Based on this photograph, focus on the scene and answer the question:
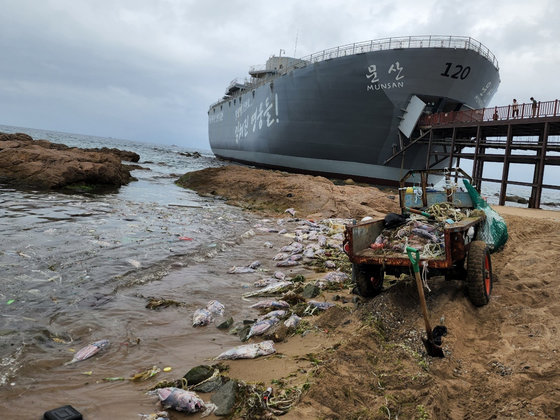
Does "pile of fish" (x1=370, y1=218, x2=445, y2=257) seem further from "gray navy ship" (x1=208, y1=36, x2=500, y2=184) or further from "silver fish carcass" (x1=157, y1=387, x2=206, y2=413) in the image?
"gray navy ship" (x1=208, y1=36, x2=500, y2=184)

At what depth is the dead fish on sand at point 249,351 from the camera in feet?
10.5

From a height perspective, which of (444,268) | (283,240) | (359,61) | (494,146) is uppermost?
(359,61)

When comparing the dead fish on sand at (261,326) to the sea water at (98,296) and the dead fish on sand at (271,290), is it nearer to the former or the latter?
the sea water at (98,296)

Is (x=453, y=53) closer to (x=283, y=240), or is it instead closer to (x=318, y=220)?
(x=318, y=220)

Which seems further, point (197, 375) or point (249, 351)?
point (249, 351)

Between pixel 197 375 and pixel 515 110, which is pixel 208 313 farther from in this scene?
pixel 515 110

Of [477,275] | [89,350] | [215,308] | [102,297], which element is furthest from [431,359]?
[102,297]

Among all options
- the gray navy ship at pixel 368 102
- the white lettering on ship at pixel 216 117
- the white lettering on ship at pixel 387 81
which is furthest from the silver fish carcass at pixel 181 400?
the white lettering on ship at pixel 216 117

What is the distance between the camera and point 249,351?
3.24 meters

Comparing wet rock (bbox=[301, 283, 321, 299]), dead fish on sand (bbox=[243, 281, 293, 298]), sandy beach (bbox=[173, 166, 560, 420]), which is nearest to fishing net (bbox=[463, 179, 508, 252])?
sandy beach (bbox=[173, 166, 560, 420])

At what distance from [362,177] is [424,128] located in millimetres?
5564

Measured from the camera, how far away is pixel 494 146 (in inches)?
781

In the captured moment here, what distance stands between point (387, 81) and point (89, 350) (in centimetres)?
2273

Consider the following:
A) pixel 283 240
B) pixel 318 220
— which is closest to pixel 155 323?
pixel 283 240
